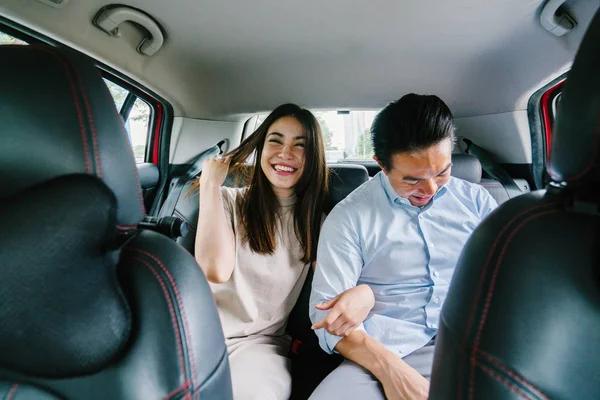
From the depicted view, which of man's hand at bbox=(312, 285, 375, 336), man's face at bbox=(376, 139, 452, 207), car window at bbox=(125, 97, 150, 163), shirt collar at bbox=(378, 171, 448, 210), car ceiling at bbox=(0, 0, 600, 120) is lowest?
man's hand at bbox=(312, 285, 375, 336)

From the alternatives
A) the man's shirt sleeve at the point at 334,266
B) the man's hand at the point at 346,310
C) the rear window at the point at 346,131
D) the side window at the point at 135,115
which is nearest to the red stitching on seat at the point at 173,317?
the man's hand at the point at 346,310

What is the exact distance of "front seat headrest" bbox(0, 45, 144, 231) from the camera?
2.10 ft

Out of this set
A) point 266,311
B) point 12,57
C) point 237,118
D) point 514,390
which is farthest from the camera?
point 237,118

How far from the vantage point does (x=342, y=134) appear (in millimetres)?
2930

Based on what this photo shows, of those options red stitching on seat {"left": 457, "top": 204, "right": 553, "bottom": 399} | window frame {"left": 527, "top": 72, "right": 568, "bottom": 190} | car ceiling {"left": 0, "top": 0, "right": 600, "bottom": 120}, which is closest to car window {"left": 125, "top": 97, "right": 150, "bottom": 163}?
car ceiling {"left": 0, "top": 0, "right": 600, "bottom": 120}

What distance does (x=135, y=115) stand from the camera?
2.35 m

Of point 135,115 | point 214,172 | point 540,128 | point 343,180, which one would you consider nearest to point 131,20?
point 135,115

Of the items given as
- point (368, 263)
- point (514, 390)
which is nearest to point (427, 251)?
point (368, 263)

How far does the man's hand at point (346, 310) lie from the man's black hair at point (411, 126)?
421 mm

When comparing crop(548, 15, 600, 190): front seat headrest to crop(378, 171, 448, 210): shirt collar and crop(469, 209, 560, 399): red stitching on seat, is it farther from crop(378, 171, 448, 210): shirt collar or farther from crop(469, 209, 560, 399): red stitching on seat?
crop(378, 171, 448, 210): shirt collar

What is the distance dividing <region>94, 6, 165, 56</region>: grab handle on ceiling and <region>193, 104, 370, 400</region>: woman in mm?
735

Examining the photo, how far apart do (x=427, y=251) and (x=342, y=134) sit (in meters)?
1.83

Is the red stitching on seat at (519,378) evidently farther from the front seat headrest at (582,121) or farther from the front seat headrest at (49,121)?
the front seat headrest at (49,121)

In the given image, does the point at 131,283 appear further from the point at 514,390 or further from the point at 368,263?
the point at 368,263
